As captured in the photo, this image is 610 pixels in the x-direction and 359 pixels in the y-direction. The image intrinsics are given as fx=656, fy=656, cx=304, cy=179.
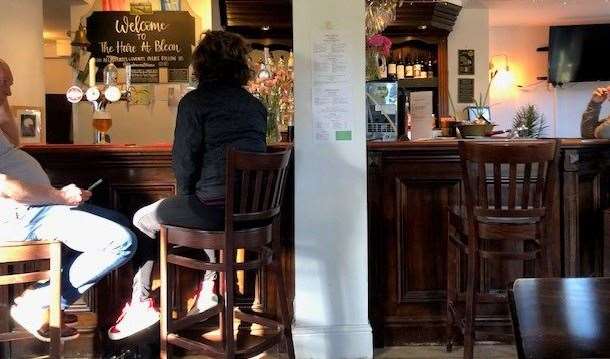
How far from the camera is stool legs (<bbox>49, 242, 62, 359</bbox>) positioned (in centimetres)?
229

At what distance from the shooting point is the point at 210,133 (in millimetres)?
2479

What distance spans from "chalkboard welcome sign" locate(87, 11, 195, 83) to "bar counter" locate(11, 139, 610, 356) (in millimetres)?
2729

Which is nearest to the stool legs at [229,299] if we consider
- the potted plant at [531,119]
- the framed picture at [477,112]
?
the framed picture at [477,112]

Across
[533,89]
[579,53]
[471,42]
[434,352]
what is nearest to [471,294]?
[434,352]

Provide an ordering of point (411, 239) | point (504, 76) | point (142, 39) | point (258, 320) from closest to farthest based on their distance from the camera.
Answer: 1. point (258, 320)
2. point (411, 239)
3. point (142, 39)
4. point (504, 76)

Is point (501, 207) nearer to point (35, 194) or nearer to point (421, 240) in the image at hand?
point (421, 240)

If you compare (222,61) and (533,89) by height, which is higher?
(533,89)

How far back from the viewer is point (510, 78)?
27.4 feet

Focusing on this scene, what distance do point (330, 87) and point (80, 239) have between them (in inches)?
47.2

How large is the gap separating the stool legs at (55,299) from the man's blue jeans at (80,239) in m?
0.12

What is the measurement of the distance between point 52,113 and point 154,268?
21.1 ft

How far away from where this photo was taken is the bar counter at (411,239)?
9.80 ft

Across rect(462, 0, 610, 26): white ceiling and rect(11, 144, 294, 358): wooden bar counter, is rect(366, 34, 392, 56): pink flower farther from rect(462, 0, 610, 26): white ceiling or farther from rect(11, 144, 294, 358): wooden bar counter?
rect(462, 0, 610, 26): white ceiling

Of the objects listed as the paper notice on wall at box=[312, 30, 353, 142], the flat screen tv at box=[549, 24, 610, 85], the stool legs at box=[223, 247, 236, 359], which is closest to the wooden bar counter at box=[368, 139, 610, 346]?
the paper notice on wall at box=[312, 30, 353, 142]
